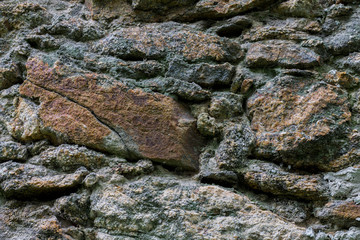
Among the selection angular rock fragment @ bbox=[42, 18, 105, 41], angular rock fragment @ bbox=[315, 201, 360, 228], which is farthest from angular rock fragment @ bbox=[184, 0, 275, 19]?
angular rock fragment @ bbox=[315, 201, 360, 228]

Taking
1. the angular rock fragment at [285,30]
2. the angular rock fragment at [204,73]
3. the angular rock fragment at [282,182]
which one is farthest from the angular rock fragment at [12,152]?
the angular rock fragment at [285,30]

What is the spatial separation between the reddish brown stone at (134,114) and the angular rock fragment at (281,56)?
0.37m

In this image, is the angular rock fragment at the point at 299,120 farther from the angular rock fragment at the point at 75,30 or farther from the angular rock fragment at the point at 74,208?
the angular rock fragment at the point at 75,30

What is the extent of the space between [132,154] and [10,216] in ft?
1.49

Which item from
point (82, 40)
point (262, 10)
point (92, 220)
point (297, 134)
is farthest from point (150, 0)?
point (92, 220)

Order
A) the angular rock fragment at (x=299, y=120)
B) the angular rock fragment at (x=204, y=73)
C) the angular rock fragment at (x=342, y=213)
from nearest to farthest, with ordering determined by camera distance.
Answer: the angular rock fragment at (x=342, y=213), the angular rock fragment at (x=299, y=120), the angular rock fragment at (x=204, y=73)

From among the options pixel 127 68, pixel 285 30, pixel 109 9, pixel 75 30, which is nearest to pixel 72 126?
pixel 127 68

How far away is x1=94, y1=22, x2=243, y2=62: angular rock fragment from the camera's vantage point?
Answer: 58.5 inches

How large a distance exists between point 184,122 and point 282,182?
16.3 inches

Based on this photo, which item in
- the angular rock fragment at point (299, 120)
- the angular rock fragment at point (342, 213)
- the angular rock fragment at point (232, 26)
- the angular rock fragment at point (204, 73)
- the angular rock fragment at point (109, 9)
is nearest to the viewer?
the angular rock fragment at point (342, 213)

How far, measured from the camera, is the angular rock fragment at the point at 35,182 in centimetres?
120

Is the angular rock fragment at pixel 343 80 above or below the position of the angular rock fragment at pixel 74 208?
above

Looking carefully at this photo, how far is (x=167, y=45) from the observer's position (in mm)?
1515

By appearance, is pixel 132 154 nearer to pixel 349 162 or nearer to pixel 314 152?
pixel 314 152
